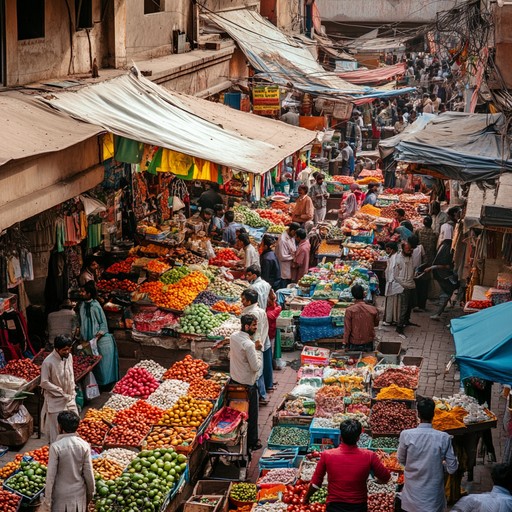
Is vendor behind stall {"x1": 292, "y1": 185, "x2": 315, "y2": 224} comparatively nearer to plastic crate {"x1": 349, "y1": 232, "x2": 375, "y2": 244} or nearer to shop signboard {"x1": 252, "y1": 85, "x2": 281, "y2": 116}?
plastic crate {"x1": 349, "y1": 232, "x2": 375, "y2": 244}

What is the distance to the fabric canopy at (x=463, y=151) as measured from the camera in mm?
13195

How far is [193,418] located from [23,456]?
175cm

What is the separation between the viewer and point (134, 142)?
1157cm

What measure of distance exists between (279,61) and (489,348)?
1596cm

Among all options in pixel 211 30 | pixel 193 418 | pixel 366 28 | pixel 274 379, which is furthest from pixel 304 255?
pixel 366 28

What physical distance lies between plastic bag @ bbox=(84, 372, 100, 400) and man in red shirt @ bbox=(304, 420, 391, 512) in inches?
179

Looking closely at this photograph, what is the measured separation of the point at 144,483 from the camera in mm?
8547

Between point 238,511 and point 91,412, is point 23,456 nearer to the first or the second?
point 91,412

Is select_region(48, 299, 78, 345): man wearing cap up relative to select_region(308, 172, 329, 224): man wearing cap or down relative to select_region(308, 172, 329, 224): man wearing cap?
up

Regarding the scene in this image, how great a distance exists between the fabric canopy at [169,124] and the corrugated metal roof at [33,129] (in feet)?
0.96

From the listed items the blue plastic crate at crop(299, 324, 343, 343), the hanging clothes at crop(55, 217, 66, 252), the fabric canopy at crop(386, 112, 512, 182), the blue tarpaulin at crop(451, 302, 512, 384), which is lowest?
the blue plastic crate at crop(299, 324, 343, 343)

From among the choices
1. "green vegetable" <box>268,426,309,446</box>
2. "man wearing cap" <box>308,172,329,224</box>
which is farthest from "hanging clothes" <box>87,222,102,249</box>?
"man wearing cap" <box>308,172,329,224</box>

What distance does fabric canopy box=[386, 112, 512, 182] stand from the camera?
43.3 feet

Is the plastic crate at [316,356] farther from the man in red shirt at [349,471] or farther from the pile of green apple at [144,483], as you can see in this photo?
the man in red shirt at [349,471]
